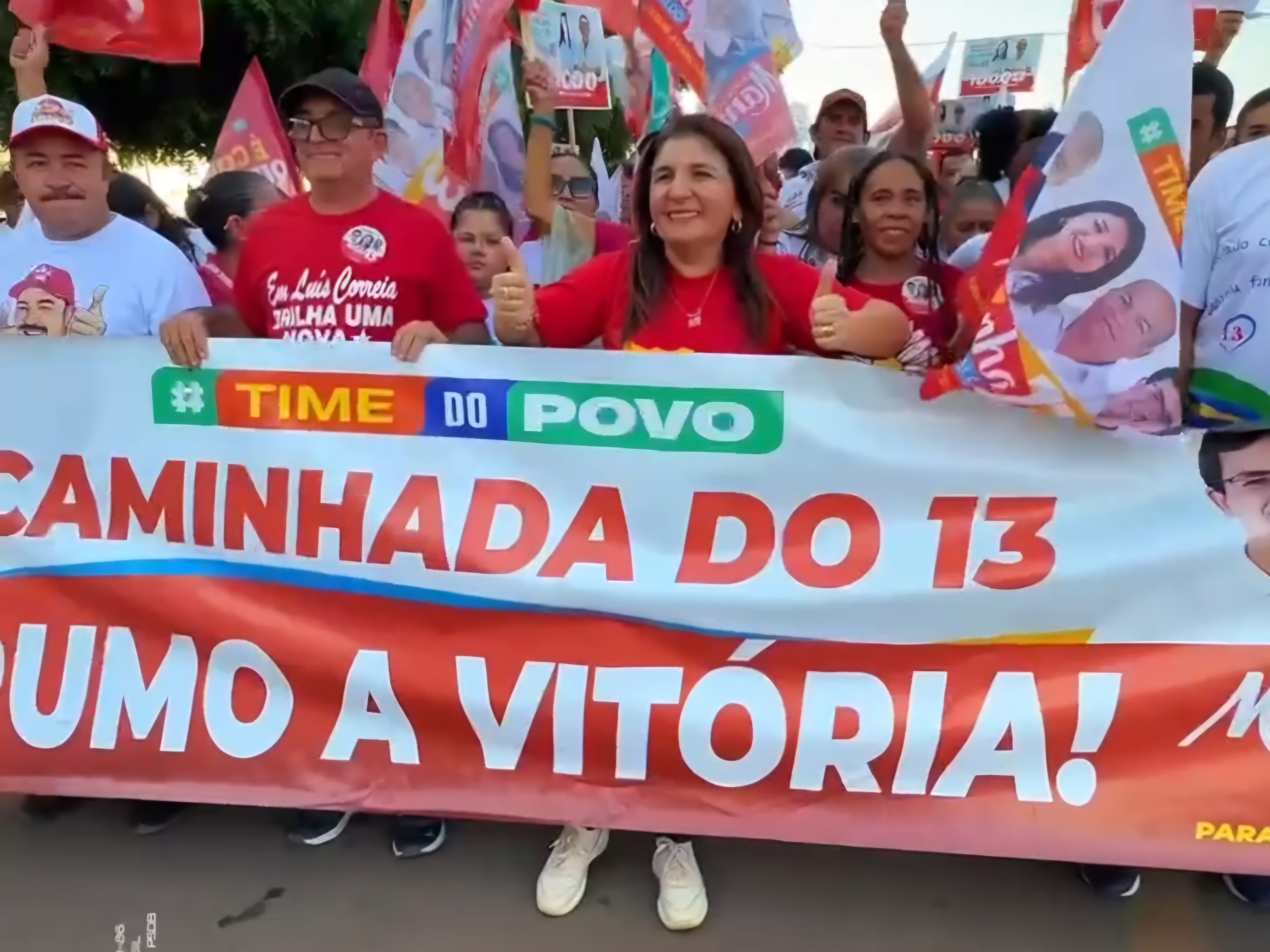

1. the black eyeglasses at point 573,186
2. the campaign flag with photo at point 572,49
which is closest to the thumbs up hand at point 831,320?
the campaign flag with photo at point 572,49

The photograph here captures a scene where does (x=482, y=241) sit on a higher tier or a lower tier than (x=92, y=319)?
higher

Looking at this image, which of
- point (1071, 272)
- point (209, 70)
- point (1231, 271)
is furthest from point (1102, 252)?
point (209, 70)

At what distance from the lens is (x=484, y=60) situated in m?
4.61

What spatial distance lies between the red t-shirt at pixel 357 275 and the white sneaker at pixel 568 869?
130cm

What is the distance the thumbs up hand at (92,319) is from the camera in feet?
9.39

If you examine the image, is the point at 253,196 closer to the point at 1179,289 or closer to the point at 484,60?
the point at 484,60

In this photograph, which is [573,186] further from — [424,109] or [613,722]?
[613,722]

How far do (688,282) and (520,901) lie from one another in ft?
4.98

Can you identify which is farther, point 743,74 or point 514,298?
point 743,74

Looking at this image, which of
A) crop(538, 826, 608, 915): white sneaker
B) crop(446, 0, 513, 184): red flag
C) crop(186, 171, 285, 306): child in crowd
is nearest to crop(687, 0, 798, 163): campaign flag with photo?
crop(446, 0, 513, 184): red flag

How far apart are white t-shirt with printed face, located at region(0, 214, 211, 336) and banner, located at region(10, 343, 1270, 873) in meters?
0.14

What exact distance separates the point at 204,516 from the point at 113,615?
347 mm

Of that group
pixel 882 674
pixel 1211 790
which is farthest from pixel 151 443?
pixel 1211 790

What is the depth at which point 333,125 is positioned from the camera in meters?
2.85
